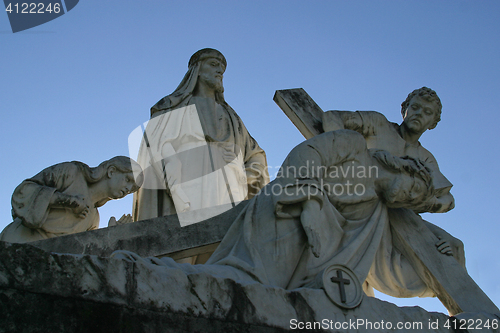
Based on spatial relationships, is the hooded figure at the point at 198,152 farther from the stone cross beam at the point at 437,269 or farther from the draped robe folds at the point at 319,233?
the stone cross beam at the point at 437,269

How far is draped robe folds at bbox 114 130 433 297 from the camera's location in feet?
13.2

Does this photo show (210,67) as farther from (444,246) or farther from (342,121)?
(444,246)

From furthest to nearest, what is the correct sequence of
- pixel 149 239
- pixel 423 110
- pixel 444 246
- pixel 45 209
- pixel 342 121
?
pixel 423 110 < pixel 342 121 < pixel 45 209 < pixel 444 246 < pixel 149 239

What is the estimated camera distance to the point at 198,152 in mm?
6559

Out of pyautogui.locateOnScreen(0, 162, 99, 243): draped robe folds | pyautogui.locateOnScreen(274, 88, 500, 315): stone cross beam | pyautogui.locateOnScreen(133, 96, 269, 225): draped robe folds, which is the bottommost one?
pyautogui.locateOnScreen(274, 88, 500, 315): stone cross beam

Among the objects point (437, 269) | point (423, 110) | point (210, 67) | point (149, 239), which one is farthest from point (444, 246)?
point (210, 67)

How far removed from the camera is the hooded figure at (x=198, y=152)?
6.21 m

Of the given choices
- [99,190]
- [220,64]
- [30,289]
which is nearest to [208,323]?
[30,289]

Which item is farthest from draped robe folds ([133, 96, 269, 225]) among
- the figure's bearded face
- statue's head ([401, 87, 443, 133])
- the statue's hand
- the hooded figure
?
the statue's hand

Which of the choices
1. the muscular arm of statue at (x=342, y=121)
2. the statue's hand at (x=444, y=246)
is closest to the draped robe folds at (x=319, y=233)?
the statue's hand at (x=444, y=246)

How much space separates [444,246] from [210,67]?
12.2ft

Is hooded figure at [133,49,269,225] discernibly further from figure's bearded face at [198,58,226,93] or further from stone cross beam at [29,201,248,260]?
stone cross beam at [29,201,248,260]

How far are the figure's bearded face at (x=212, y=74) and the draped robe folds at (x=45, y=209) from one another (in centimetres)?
236

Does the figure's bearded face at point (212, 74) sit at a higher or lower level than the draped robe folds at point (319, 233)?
higher
